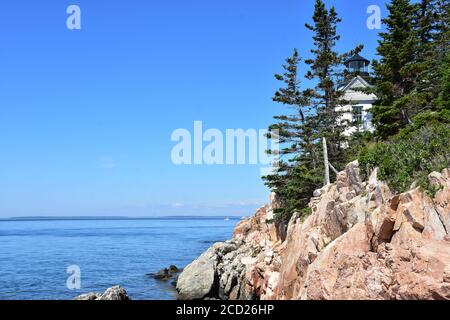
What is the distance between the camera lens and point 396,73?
28.6 metres

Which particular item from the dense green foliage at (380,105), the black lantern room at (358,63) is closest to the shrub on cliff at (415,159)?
the dense green foliage at (380,105)

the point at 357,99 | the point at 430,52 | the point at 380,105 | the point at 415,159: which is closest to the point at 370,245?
the point at 415,159

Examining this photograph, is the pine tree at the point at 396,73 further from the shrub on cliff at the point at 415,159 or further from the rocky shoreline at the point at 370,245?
the shrub on cliff at the point at 415,159

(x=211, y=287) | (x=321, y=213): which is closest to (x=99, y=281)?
(x=211, y=287)

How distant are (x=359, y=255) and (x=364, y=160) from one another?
21.2ft

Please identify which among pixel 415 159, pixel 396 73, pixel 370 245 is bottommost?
pixel 370 245

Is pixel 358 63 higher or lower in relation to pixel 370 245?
higher

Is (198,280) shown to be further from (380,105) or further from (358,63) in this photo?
(358,63)

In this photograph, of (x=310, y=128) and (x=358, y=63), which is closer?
(x=310, y=128)

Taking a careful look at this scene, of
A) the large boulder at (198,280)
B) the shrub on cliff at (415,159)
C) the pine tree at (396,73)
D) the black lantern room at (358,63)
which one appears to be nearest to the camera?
the shrub on cliff at (415,159)

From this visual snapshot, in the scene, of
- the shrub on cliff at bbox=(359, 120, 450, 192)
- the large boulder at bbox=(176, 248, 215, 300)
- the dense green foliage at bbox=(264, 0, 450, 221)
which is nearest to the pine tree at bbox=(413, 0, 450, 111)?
the dense green foliage at bbox=(264, 0, 450, 221)

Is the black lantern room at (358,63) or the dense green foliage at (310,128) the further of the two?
the black lantern room at (358,63)

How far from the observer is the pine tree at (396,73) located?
1022 inches

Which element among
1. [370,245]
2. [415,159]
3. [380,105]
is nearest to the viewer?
[370,245]
